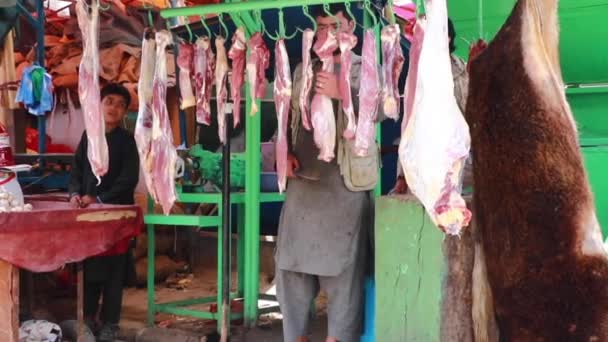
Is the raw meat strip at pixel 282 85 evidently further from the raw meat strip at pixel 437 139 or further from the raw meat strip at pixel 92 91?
the raw meat strip at pixel 437 139

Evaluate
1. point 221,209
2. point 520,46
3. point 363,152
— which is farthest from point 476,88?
point 221,209

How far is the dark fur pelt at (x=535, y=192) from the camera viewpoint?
270 centimetres

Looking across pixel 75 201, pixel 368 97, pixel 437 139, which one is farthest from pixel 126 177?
pixel 437 139

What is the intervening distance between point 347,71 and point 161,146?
102 cm

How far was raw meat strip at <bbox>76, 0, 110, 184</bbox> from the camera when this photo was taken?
3.28 metres

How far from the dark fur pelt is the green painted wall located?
0.34 m

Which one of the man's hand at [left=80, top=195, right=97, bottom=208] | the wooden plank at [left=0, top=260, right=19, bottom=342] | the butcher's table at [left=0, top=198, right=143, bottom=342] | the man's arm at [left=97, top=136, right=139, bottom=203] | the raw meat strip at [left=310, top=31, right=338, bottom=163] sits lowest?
the wooden plank at [left=0, top=260, right=19, bottom=342]

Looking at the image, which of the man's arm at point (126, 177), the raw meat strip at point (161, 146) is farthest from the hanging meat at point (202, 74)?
the man's arm at point (126, 177)

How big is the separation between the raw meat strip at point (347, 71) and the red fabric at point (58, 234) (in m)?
1.66

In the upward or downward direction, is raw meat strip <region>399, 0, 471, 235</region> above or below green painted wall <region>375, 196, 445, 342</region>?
above

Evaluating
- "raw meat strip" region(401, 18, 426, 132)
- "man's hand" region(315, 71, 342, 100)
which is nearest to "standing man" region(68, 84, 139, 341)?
"man's hand" region(315, 71, 342, 100)

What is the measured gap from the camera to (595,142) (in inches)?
142

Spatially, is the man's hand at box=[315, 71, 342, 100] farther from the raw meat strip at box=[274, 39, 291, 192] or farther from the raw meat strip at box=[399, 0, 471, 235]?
the raw meat strip at box=[399, 0, 471, 235]

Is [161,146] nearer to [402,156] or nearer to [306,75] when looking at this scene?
[306,75]
